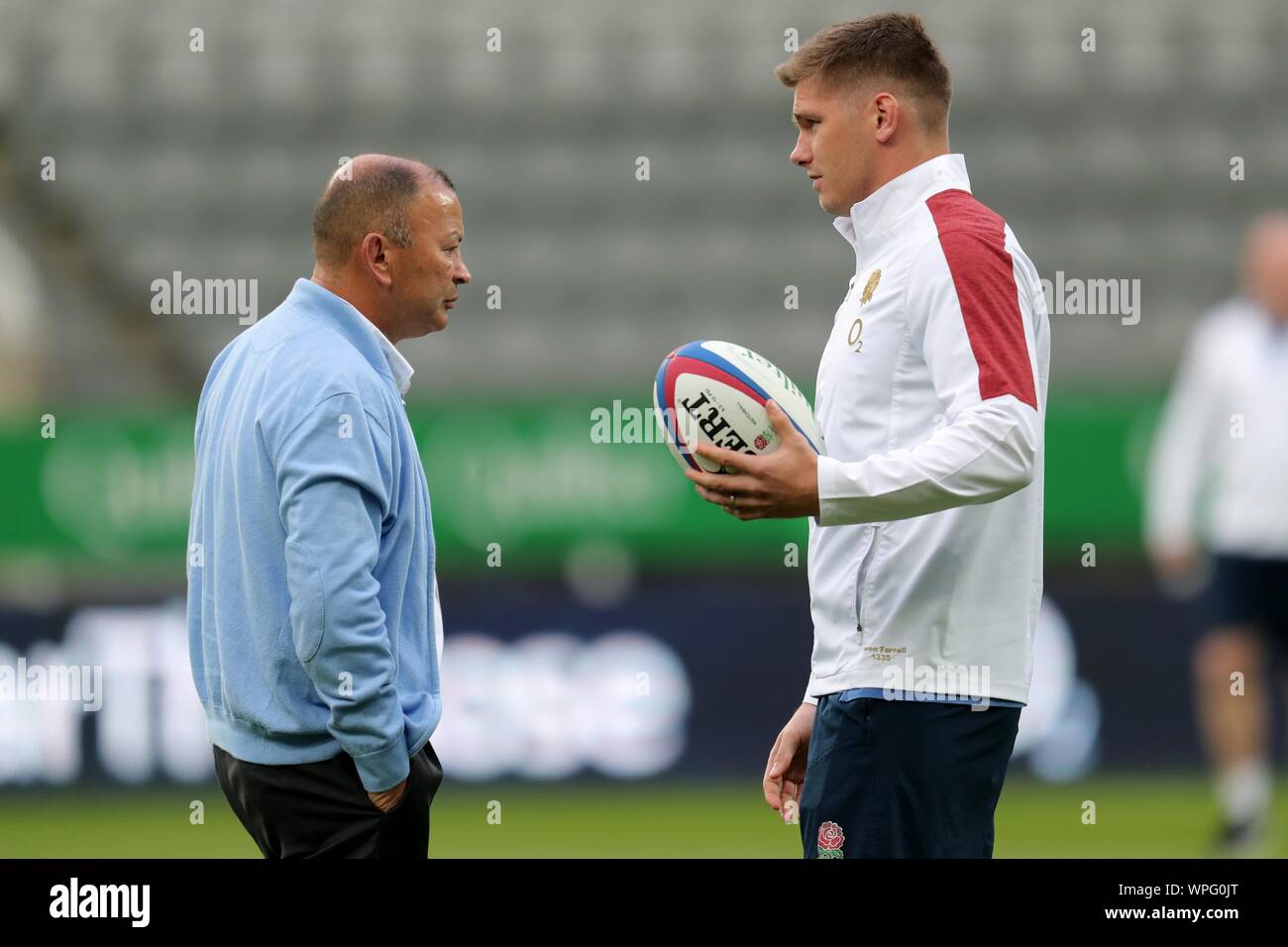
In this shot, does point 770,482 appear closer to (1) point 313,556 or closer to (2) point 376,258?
(1) point 313,556

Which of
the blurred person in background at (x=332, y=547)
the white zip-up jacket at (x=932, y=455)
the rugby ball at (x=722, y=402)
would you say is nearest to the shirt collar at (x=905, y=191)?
the white zip-up jacket at (x=932, y=455)

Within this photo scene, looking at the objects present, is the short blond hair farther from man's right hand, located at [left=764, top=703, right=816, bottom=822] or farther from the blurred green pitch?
the blurred green pitch

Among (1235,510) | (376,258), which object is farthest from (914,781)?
(1235,510)

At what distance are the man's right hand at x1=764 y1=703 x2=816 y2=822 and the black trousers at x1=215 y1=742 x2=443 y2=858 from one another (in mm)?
755

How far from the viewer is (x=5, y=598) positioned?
7.75 metres

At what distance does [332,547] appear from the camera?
113 inches

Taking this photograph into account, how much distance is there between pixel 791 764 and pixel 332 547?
43.2 inches

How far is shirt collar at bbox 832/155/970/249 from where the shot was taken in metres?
3.18

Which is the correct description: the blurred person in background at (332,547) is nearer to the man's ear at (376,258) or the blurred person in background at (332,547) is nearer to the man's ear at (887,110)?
the man's ear at (376,258)

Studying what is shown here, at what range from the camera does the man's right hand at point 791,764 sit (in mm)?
3408

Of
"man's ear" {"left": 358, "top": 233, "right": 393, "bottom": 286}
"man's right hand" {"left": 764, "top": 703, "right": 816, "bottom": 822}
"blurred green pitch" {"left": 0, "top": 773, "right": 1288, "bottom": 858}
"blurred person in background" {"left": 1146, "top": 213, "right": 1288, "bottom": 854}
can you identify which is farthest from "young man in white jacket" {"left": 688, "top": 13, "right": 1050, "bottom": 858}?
"blurred person in background" {"left": 1146, "top": 213, "right": 1288, "bottom": 854}

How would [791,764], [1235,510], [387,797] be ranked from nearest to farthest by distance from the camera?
[387,797] < [791,764] < [1235,510]
